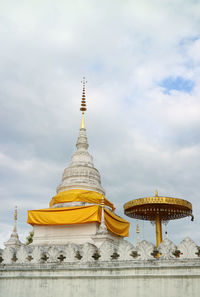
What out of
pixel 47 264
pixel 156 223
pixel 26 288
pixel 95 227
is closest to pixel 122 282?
pixel 47 264

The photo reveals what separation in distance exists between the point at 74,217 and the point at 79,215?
426mm

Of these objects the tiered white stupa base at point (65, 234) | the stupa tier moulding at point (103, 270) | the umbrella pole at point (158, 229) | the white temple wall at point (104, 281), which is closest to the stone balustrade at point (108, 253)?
the stupa tier moulding at point (103, 270)

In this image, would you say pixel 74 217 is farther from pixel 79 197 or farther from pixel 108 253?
pixel 108 253

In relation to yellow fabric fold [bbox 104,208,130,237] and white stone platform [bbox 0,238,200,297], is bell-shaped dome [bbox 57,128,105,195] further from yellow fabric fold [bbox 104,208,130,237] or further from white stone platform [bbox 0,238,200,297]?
white stone platform [bbox 0,238,200,297]

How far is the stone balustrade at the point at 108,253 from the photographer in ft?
30.0

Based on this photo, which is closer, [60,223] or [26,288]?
[26,288]

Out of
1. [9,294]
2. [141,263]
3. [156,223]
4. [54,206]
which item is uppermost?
[54,206]

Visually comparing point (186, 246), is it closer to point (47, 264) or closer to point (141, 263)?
point (141, 263)

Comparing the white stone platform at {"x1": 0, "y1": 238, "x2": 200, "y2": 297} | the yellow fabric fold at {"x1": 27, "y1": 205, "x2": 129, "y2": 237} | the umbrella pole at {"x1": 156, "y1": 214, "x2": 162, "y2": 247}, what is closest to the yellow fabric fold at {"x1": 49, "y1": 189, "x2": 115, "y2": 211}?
the yellow fabric fold at {"x1": 27, "y1": 205, "x2": 129, "y2": 237}

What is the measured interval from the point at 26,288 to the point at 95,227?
14.6 m

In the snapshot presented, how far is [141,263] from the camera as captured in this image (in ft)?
30.8

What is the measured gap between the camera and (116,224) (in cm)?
2652


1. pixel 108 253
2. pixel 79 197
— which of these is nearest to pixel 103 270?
pixel 108 253

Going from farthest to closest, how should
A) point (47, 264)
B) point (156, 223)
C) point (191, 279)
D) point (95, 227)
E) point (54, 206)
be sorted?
point (54, 206) → point (95, 227) → point (156, 223) → point (47, 264) → point (191, 279)
